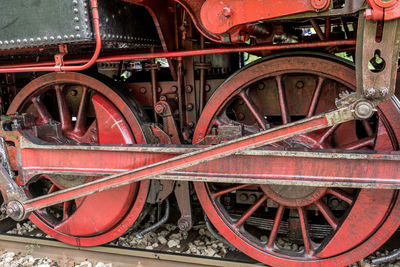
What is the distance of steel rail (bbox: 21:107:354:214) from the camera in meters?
1.79

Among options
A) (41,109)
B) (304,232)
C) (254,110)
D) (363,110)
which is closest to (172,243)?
(304,232)

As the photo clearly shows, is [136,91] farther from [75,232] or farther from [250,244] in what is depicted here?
[250,244]

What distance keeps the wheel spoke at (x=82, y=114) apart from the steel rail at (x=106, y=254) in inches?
40.0

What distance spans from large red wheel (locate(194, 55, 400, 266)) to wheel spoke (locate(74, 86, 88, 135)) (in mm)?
1041

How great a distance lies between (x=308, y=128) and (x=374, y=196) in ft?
2.71

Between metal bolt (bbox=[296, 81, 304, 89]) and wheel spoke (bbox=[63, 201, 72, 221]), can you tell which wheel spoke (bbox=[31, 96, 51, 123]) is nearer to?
wheel spoke (bbox=[63, 201, 72, 221])

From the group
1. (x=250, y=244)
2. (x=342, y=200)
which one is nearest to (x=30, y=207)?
(x=250, y=244)

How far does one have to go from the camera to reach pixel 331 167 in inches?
80.7

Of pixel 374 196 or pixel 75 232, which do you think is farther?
pixel 75 232

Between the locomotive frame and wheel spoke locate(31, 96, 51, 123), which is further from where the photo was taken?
wheel spoke locate(31, 96, 51, 123)

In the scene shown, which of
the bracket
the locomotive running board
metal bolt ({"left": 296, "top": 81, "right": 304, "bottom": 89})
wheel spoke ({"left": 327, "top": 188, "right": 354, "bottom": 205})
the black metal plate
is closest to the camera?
the bracket

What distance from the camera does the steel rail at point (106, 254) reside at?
2.73 m

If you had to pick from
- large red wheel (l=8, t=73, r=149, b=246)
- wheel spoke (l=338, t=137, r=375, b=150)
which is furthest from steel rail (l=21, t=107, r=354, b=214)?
wheel spoke (l=338, t=137, r=375, b=150)

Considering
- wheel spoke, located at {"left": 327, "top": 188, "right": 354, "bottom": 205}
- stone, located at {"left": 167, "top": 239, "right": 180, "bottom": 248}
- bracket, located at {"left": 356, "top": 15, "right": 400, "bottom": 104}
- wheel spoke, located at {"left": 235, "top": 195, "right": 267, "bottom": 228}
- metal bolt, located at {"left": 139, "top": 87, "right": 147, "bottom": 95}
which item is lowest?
stone, located at {"left": 167, "top": 239, "right": 180, "bottom": 248}
